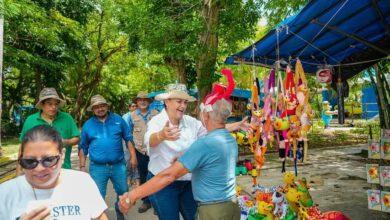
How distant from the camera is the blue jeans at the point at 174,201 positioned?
3.59 metres

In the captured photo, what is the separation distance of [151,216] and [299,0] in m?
7.28

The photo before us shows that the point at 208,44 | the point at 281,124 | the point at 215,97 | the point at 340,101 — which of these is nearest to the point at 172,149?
the point at 215,97

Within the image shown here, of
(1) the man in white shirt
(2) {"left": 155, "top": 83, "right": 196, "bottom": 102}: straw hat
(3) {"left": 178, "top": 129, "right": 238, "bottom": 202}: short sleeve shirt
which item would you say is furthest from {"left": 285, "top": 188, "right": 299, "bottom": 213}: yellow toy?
(3) {"left": 178, "top": 129, "right": 238, "bottom": 202}: short sleeve shirt

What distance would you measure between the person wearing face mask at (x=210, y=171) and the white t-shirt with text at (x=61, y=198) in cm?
63

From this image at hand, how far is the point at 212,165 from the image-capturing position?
288cm

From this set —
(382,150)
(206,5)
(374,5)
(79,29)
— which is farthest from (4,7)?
(79,29)

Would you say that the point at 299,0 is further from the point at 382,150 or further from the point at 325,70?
the point at 382,150

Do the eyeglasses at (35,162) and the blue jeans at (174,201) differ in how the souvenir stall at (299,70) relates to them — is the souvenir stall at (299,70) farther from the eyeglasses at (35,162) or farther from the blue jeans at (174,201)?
the eyeglasses at (35,162)

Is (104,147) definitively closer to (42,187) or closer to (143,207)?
(143,207)

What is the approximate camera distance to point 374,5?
15.3 feet

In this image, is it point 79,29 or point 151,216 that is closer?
point 151,216

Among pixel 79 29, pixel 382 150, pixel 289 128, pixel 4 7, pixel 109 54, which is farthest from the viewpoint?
pixel 109 54

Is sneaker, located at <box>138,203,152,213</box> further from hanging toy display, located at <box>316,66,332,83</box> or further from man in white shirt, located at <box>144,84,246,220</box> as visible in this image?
hanging toy display, located at <box>316,66,332,83</box>

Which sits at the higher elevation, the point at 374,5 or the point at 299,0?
the point at 299,0
